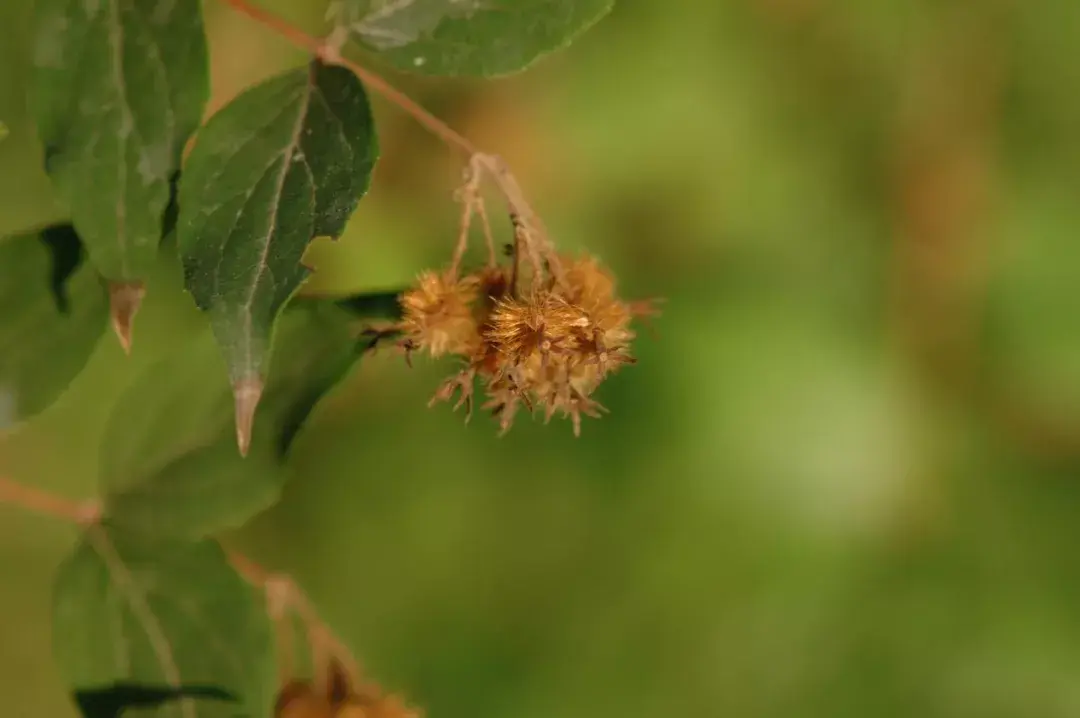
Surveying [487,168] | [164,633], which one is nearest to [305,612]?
[164,633]

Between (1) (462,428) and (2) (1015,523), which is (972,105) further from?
(1) (462,428)

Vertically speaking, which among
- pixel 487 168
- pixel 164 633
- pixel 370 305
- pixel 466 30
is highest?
pixel 466 30

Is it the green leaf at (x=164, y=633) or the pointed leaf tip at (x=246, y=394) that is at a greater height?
the pointed leaf tip at (x=246, y=394)

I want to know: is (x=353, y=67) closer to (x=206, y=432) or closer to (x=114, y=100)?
(x=114, y=100)

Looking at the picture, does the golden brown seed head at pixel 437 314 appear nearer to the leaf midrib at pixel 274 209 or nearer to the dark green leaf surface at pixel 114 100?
the leaf midrib at pixel 274 209

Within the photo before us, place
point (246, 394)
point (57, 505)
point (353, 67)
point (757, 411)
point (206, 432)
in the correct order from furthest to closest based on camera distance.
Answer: point (757, 411)
point (57, 505)
point (206, 432)
point (353, 67)
point (246, 394)

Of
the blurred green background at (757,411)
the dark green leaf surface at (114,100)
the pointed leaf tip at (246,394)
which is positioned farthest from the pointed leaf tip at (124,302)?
the blurred green background at (757,411)

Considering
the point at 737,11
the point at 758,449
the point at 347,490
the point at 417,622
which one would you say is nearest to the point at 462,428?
the point at 347,490

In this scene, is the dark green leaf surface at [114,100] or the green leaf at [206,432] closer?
the dark green leaf surface at [114,100]
